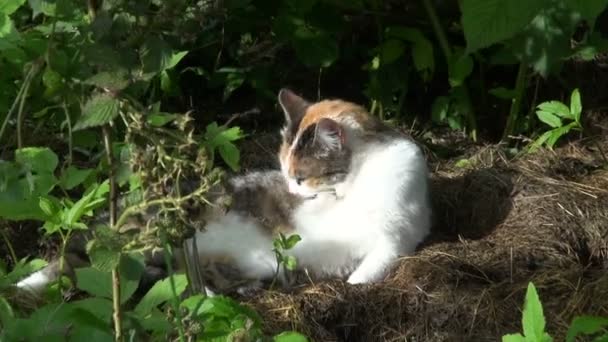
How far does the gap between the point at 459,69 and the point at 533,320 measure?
7.30 ft

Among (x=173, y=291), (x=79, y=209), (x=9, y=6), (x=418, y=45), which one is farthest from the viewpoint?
(x=418, y=45)

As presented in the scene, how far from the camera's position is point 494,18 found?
8.14ft

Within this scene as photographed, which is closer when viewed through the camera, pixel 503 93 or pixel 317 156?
pixel 317 156

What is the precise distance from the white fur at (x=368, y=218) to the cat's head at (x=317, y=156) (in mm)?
29

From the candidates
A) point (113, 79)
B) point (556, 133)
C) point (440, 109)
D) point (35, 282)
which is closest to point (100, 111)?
point (113, 79)

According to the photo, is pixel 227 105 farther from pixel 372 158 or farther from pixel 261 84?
pixel 372 158

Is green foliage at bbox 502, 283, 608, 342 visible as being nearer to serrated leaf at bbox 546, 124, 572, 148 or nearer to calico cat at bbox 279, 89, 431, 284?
calico cat at bbox 279, 89, 431, 284

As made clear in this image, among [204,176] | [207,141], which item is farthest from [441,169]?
[204,176]

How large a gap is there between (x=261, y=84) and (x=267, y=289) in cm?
147

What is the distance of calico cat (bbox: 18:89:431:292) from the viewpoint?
3.45 metres

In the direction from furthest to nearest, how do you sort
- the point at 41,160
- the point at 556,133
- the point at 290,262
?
the point at 556,133 < the point at 290,262 < the point at 41,160

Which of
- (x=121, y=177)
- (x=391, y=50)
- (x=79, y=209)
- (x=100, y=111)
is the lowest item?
(x=391, y=50)

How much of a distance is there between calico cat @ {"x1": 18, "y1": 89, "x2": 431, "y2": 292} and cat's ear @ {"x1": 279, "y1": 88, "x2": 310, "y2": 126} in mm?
94

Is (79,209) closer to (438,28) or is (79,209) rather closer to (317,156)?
(317,156)
